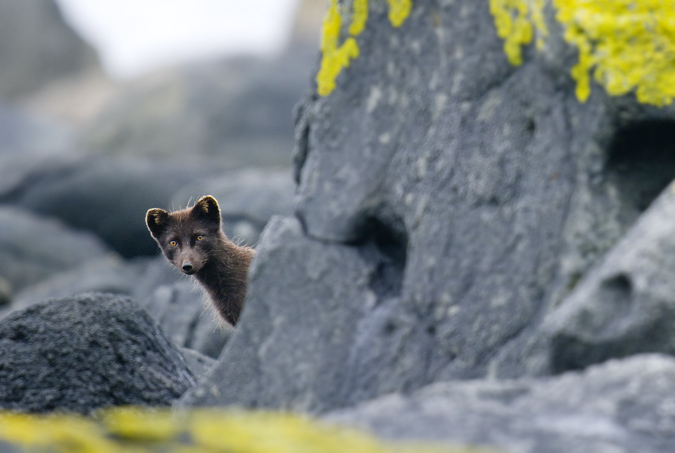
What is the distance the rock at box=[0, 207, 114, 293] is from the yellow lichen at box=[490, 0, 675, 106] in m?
15.5

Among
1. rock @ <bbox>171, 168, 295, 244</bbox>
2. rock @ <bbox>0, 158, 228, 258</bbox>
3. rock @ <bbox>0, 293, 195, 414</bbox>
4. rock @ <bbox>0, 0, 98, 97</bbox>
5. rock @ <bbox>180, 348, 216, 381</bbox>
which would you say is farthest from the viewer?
rock @ <bbox>0, 0, 98, 97</bbox>

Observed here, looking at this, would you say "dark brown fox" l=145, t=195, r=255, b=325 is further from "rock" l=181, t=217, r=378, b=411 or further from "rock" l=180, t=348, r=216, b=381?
"rock" l=181, t=217, r=378, b=411

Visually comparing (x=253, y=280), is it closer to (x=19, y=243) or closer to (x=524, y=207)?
(x=524, y=207)

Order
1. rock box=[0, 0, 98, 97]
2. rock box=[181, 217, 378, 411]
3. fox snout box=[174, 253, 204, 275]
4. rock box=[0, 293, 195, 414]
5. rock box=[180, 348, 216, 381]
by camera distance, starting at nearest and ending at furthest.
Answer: rock box=[181, 217, 378, 411], rock box=[0, 293, 195, 414], rock box=[180, 348, 216, 381], fox snout box=[174, 253, 204, 275], rock box=[0, 0, 98, 97]

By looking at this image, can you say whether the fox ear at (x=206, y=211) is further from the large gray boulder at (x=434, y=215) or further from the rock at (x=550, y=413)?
the rock at (x=550, y=413)

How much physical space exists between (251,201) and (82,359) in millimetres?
8710

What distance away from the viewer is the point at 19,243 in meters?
18.5

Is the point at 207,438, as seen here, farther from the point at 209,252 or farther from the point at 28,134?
the point at 28,134

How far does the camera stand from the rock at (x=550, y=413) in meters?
2.90

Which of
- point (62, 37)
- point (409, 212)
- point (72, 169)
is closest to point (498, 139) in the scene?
point (409, 212)

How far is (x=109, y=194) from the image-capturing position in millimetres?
21141

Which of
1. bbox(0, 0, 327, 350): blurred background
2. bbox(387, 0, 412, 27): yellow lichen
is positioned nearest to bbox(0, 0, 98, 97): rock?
bbox(0, 0, 327, 350): blurred background

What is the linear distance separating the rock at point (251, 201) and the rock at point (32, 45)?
2664 centimetres

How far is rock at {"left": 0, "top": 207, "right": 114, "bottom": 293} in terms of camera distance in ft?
59.0
